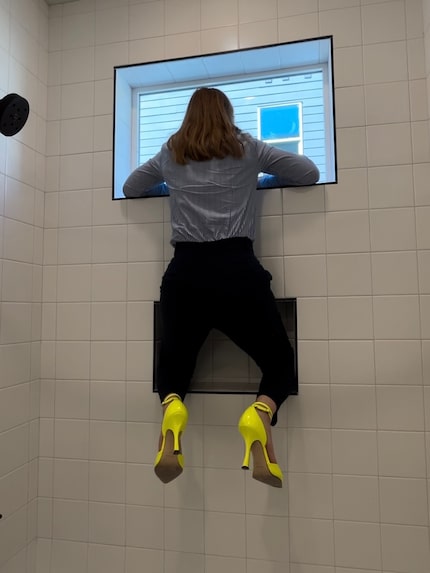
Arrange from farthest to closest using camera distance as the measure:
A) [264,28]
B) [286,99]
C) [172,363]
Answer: [286,99]
[264,28]
[172,363]

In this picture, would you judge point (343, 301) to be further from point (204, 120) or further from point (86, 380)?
point (86, 380)

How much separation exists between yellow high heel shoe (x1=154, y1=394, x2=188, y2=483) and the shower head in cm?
100

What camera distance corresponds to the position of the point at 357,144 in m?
1.67

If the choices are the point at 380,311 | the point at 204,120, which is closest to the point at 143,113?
the point at 204,120

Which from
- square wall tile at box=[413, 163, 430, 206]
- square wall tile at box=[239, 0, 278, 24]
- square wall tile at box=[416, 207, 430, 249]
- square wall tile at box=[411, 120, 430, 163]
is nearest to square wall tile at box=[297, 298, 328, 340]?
square wall tile at box=[416, 207, 430, 249]

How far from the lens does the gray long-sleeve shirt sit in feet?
5.09

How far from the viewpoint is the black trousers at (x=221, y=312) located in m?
1.46

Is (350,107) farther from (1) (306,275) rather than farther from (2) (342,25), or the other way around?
(1) (306,275)

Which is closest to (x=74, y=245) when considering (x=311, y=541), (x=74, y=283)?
(x=74, y=283)

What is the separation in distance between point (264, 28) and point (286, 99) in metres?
0.31

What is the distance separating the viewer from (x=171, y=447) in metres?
1.32

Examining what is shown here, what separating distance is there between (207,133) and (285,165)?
306mm

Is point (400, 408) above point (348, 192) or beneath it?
beneath

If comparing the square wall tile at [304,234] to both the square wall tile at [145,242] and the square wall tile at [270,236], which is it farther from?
the square wall tile at [145,242]
